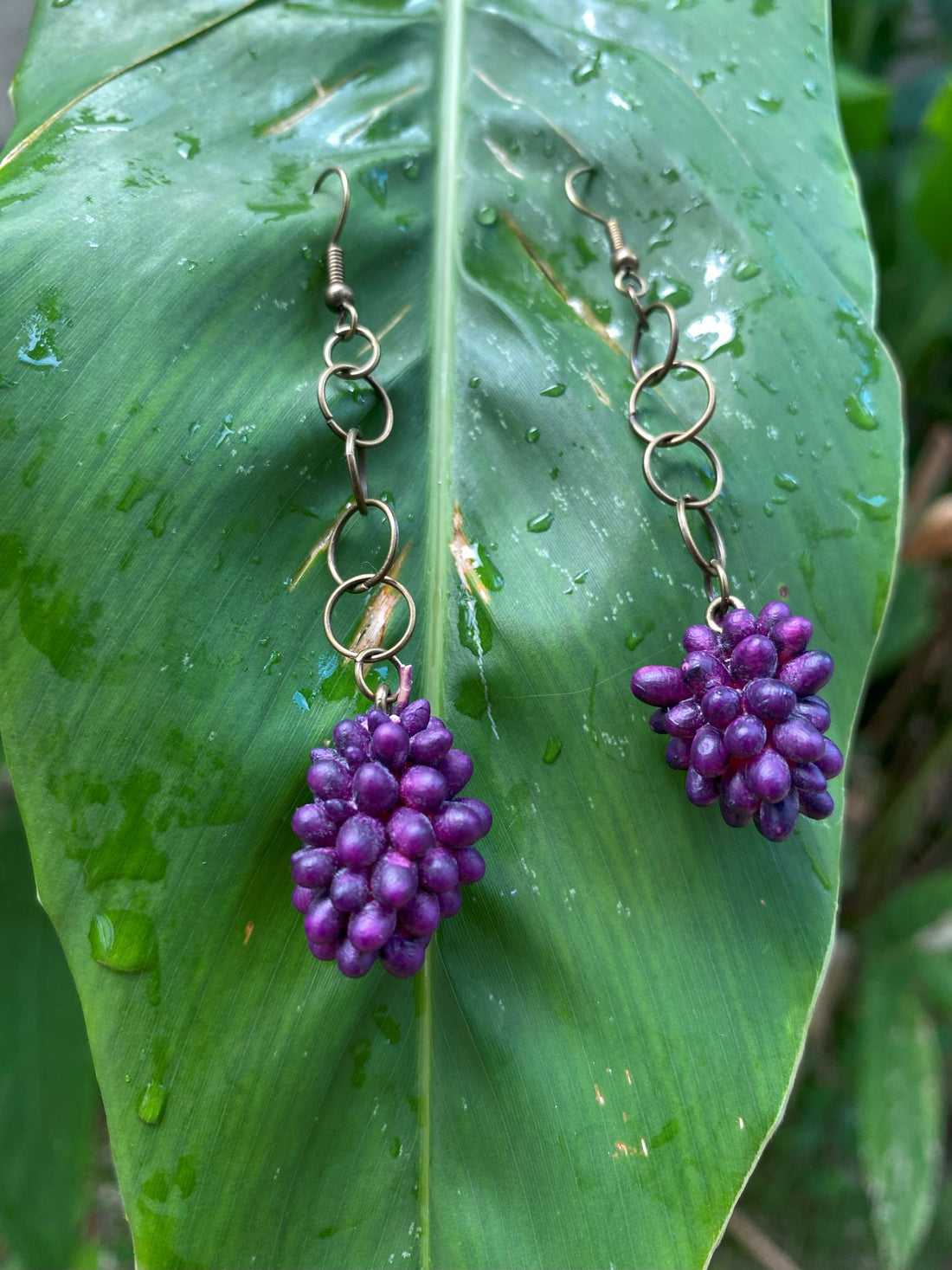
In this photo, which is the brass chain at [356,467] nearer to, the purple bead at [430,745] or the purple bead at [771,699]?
the purple bead at [430,745]

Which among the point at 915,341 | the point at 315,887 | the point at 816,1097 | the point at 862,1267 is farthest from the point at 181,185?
the point at 862,1267

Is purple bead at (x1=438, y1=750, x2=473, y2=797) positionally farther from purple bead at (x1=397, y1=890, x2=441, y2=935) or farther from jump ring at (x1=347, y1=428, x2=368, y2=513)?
jump ring at (x1=347, y1=428, x2=368, y2=513)

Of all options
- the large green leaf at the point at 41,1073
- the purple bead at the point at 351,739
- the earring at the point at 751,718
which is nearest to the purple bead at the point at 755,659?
the earring at the point at 751,718

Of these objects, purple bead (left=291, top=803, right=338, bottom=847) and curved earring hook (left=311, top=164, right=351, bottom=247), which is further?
curved earring hook (left=311, top=164, right=351, bottom=247)

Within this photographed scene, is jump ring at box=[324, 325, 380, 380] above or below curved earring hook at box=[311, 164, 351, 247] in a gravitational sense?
below

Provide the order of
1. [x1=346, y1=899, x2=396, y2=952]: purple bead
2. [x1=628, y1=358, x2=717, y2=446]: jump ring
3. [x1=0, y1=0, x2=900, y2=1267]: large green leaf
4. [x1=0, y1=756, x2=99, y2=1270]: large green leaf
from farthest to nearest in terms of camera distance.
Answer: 1. [x1=0, y1=756, x2=99, y2=1270]: large green leaf
2. [x1=628, y1=358, x2=717, y2=446]: jump ring
3. [x1=0, y1=0, x2=900, y2=1267]: large green leaf
4. [x1=346, y1=899, x2=396, y2=952]: purple bead

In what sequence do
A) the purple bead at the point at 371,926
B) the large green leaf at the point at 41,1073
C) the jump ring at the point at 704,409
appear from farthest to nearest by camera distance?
the large green leaf at the point at 41,1073, the jump ring at the point at 704,409, the purple bead at the point at 371,926

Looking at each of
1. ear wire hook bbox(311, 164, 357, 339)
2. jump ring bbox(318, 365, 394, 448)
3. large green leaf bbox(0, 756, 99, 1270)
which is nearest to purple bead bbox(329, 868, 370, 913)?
jump ring bbox(318, 365, 394, 448)
